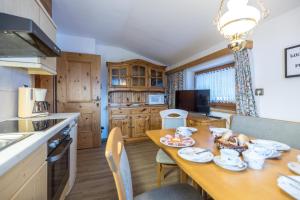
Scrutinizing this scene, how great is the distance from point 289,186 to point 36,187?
4.27 ft

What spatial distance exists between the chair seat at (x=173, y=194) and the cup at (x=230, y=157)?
354mm

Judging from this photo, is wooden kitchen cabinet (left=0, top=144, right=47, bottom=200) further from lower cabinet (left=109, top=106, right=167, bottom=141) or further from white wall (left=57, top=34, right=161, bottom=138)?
white wall (left=57, top=34, right=161, bottom=138)

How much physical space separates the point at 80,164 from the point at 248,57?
303 centimetres

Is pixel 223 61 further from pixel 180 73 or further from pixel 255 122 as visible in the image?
pixel 255 122

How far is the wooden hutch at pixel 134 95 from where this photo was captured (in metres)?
3.57

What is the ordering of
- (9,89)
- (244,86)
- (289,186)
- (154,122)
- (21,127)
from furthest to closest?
1. (154,122)
2. (244,86)
3. (9,89)
4. (21,127)
5. (289,186)

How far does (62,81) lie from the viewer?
301cm

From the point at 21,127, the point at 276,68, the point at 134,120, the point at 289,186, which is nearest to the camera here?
the point at 289,186

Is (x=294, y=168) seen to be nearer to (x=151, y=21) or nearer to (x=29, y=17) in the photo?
(x=29, y=17)

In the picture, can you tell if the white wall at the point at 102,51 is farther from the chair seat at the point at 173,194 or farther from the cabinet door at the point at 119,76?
the chair seat at the point at 173,194

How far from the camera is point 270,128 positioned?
161cm

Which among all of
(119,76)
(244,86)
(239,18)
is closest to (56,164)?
(239,18)

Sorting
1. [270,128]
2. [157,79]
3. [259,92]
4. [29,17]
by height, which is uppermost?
[29,17]

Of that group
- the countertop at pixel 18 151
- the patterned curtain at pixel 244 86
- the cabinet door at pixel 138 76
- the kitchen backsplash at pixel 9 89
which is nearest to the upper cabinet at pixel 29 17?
the kitchen backsplash at pixel 9 89
